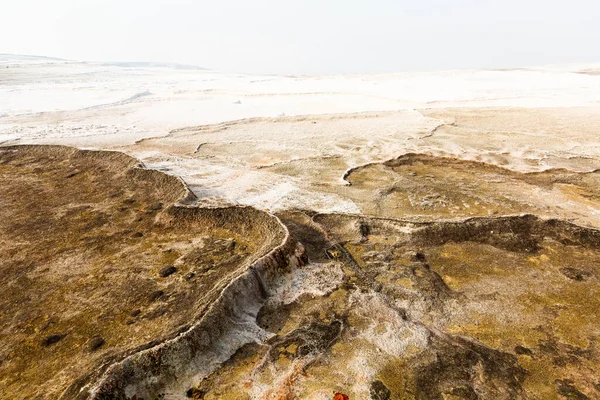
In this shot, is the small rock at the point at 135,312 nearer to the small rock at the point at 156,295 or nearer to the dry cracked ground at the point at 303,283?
the dry cracked ground at the point at 303,283

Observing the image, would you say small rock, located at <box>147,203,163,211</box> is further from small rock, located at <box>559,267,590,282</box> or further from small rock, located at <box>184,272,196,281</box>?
small rock, located at <box>559,267,590,282</box>

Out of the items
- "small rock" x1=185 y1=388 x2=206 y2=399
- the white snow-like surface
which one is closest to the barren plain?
"small rock" x1=185 y1=388 x2=206 y2=399

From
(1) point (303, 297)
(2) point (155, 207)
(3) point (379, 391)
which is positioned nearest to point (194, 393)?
(3) point (379, 391)

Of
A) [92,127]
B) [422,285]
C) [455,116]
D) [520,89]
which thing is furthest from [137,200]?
[520,89]

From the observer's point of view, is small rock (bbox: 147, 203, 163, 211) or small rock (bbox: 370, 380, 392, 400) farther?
small rock (bbox: 147, 203, 163, 211)

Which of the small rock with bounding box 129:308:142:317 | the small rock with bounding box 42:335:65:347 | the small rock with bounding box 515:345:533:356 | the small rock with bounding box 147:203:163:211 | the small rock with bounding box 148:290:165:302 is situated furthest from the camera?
the small rock with bounding box 147:203:163:211

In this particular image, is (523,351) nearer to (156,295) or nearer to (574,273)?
(574,273)

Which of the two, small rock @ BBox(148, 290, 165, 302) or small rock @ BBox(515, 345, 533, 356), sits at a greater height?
small rock @ BBox(515, 345, 533, 356)
